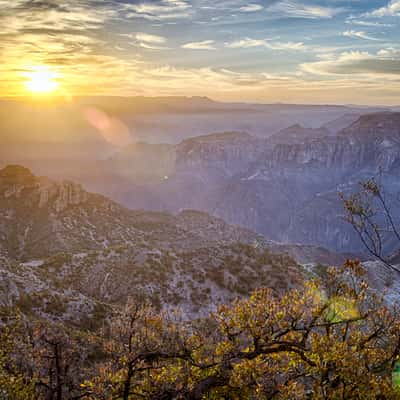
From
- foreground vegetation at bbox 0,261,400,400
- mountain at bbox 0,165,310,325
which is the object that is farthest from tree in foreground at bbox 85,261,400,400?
mountain at bbox 0,165,310,325

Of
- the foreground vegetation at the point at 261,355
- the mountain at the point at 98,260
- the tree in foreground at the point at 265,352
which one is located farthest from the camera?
the mountain at the point at 98,260

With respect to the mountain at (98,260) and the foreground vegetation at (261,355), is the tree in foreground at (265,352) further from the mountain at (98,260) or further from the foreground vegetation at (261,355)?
the mountain at (98,260)

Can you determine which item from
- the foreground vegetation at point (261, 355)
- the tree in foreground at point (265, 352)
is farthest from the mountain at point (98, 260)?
the tree in foreground at point (265, 352)

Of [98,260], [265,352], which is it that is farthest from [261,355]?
[98,260]

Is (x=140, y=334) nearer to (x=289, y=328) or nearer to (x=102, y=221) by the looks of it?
(x=289, y=328)

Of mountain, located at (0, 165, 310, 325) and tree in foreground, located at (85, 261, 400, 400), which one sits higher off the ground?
tree in foreground, located at (85, 261, 400, 400)

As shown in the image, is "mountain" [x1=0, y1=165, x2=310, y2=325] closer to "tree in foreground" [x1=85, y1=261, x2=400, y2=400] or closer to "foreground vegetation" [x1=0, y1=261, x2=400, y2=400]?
"foreground vegetation" [x1=0, y1=261, x2=400, y2=400]

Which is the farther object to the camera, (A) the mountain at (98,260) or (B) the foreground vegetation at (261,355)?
(A) the mountain at (98,260)

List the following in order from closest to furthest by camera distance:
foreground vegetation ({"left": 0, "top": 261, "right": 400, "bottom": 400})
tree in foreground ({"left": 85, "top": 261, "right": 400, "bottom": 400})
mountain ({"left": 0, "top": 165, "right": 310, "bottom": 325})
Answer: foreground vegetation ({"left": 0, "top": 261, "right": 400, "bottom": 400})
tree in foreground ({"left": 85, "top": 261, "right": 400, "bottom": 400})
mountain ({"left": 0, "top": 165, "right": 310, "bottom": 325})

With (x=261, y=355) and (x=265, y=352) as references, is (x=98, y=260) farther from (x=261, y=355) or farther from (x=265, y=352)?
(x=265, y=352)

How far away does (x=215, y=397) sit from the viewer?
17.8 meters

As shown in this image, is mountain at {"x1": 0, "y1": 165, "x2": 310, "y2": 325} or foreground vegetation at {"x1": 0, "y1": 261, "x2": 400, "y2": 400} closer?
foreground vegetation at {"x1": 0, "y1": 261, "x2": 400, "y2": 400}

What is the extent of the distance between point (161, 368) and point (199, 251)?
2414 inches

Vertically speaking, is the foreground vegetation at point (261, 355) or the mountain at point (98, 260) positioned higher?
the foreground vegetation at point (261, 355)
